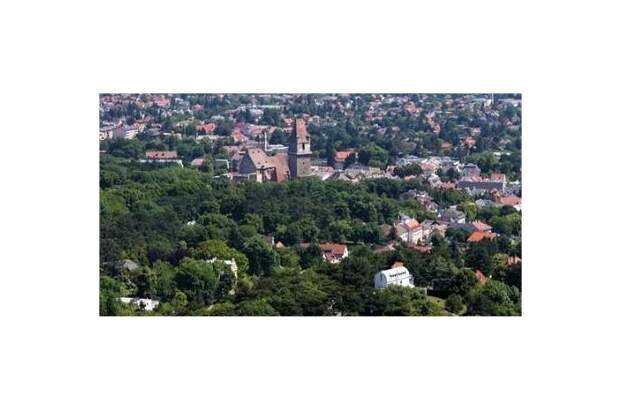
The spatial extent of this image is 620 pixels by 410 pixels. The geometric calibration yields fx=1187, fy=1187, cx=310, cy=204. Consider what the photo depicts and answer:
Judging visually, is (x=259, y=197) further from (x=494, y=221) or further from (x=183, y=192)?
(x=494, y=221)

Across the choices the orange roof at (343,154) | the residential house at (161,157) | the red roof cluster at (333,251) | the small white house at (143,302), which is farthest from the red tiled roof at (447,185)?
the small white house at (143,302)

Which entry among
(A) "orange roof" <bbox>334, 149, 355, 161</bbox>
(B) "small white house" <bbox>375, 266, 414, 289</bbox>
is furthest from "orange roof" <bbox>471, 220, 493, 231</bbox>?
(A) "orange roof" <bbox>334, 149, 355, 161</bbox>

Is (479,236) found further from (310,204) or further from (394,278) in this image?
(310,204)

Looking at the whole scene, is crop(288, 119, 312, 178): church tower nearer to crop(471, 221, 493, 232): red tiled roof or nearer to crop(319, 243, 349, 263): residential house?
crop(319, 243, 349, 263): residential house

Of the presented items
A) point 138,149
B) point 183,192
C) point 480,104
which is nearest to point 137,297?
point 183,192

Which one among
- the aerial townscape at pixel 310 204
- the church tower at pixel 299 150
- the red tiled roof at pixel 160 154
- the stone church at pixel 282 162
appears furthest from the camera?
the red tiled roof at pixel 160 154

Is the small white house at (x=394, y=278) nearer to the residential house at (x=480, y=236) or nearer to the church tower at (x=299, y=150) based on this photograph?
the residential house at (x=480, y=236)
